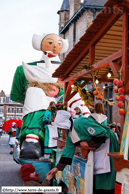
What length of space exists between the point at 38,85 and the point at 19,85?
114cm

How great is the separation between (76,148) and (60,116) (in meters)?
0.59

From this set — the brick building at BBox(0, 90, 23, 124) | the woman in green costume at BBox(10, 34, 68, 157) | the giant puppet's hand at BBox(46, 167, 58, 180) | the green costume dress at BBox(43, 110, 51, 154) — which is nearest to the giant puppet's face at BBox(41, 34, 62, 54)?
the woman in green costume at BBox(10, 34, 68, 157)

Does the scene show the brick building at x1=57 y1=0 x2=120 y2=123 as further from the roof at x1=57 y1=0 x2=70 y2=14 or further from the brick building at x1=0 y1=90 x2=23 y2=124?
the brick building at x1=0 y1=90 x2=23 y2=124

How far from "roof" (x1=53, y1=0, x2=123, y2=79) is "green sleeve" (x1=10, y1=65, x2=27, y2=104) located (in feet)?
7.91

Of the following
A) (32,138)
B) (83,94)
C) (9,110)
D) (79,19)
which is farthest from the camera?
(9,110)

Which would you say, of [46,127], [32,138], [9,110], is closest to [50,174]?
[32,138]

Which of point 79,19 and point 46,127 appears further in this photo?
point 79,19

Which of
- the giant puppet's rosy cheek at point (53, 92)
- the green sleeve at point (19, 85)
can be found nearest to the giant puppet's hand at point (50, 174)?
the giant puppet's rosy cheek at point (53, 92)

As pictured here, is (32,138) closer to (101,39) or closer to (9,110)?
(101,39)

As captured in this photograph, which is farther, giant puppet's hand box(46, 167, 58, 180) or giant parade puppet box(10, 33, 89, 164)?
giant parade puppet box(10, 33, 89, 164)

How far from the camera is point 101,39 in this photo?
507cm

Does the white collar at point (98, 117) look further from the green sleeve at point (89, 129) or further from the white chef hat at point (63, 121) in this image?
the white chef hat at point (63, 121)

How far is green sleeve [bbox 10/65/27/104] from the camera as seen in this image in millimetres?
8573

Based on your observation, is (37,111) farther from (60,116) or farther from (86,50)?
(60,116)
